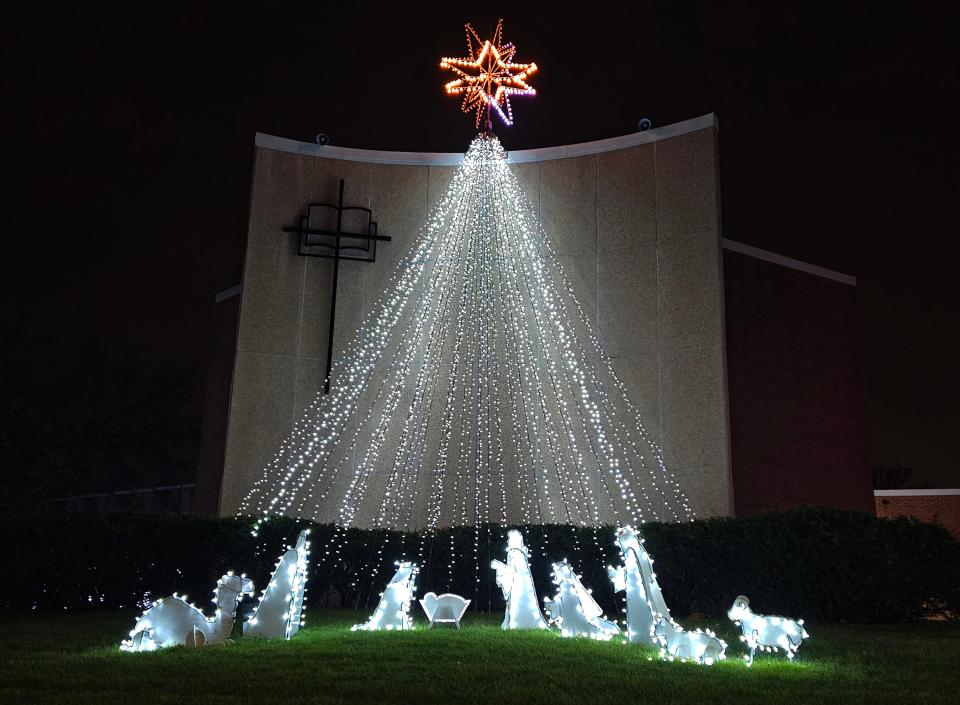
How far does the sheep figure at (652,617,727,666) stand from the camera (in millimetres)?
7664

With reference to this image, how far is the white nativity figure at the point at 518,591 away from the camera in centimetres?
1016

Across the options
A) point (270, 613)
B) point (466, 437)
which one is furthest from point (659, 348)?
point (270, 613)

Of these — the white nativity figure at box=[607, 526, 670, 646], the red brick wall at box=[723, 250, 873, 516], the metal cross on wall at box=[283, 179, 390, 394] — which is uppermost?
the metal cross on wall at box=[283, 179, 390, 394]

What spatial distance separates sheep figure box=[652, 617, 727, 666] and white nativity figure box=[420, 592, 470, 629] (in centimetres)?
273

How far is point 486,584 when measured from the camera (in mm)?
13062

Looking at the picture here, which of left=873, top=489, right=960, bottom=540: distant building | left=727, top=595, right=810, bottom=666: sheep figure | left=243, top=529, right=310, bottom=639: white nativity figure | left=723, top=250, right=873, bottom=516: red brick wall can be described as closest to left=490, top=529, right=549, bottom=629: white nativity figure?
left=243, top=529, right=310, bottom=639: white nativity figure

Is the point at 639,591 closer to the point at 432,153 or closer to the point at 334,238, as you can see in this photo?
the point at 334,238

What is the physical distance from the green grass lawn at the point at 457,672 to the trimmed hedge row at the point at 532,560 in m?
1.58

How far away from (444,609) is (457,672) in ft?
9.09

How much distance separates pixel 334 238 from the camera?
16.6m

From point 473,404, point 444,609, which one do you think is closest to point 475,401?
point 473,404

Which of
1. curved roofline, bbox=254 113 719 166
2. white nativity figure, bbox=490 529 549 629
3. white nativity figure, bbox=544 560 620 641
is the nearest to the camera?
white nativity figure, bbox=544 560 620 641

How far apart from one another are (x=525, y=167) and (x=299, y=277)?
4.52m

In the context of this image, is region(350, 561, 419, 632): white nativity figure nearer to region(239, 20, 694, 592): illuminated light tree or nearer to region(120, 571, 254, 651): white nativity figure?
region(120, 571, 254, 651): white nativity figure
